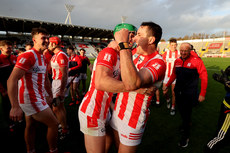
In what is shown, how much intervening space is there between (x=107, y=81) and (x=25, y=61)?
167 centimetres

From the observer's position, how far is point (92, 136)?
1710mm

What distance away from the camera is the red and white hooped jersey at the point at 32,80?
2.34 meters

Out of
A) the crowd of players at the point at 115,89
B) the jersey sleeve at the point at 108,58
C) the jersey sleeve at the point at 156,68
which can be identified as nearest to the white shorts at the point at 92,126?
the crowd of players at the point at 115,89

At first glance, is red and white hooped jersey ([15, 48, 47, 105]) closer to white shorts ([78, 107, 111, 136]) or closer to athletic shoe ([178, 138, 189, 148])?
white shorts ([78, 107, 111, 136])

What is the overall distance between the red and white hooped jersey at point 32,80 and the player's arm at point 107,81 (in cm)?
155

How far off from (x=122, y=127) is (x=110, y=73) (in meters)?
0.78

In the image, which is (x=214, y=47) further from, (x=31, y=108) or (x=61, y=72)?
(x=31, y=108)

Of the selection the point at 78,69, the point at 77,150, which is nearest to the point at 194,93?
the point at 77,150

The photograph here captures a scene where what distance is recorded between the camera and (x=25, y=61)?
2213 millimetres

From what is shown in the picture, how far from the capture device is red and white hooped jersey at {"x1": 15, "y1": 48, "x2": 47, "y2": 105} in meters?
2.34

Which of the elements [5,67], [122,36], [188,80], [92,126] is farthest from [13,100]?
[188,80]

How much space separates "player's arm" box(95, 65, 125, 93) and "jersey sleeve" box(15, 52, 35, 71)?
1495 millimetres

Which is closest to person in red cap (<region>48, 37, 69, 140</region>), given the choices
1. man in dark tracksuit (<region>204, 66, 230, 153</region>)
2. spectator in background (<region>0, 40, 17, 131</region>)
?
spectator in background (<region>0, 40, 17, 131</region>)

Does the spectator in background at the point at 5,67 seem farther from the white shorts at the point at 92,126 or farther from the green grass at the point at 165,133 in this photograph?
the white shorts at the point at 92,126
